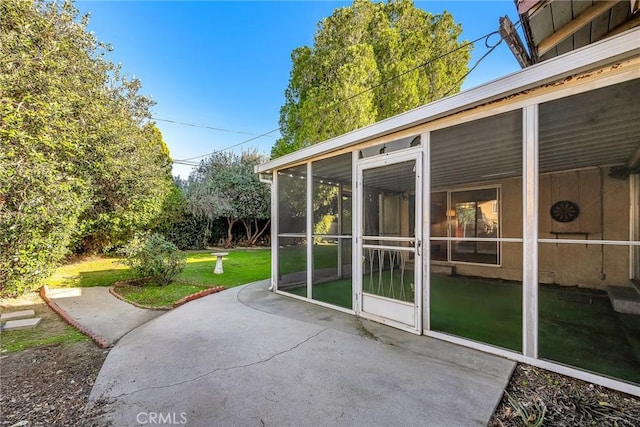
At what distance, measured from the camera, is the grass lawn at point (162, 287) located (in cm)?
577

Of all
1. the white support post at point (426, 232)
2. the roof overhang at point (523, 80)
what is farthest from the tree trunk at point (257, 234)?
the white support post at point (426, 232)

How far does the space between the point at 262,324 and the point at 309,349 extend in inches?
42.3

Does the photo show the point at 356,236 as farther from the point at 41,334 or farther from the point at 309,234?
the point at 41,334

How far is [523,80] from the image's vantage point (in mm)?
2578

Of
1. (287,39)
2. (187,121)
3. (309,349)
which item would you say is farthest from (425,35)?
(309,349)

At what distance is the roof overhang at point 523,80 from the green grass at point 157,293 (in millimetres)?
4456

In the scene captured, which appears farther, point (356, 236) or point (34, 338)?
point (356, 236)

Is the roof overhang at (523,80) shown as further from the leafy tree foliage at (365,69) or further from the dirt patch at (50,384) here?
the leafy tree foliage at (365,69)

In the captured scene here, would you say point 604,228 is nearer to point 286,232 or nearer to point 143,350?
point 286,232

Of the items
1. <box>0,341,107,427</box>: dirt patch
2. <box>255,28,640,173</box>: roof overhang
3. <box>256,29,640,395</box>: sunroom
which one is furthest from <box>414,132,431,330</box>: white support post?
<box>0,341,107,427</box>: dirt patch

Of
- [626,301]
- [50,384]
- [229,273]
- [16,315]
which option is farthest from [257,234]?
[626,301]

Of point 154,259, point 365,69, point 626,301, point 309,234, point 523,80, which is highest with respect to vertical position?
point 365,69

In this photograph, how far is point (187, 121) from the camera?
1481 cm

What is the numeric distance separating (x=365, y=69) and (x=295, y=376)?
9.94 meters
